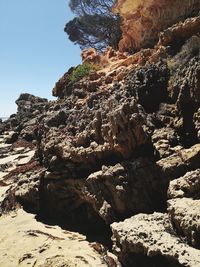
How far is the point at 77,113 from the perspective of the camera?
40.5 ft

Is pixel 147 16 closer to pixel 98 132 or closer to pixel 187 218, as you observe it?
pixel 98 132

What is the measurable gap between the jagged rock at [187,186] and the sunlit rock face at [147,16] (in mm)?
12343

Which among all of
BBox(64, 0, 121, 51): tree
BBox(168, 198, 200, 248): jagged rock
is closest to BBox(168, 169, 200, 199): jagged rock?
BBox(168, 198, 200, 248): jagged rock

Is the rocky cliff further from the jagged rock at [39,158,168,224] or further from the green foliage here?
the green foliage

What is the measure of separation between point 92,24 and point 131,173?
29225 millimetres

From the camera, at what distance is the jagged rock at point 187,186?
22.9 ft

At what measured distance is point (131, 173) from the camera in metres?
8.97

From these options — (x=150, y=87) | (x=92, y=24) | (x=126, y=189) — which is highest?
(x=92, y=24)

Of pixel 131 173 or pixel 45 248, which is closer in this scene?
pixel 45 248

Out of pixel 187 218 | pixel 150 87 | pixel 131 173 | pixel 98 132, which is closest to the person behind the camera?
pixel 187 218

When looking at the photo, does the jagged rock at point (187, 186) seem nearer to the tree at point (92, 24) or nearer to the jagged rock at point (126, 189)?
the jagged rock at point (126, 189)

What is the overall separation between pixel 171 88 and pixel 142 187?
133 inches

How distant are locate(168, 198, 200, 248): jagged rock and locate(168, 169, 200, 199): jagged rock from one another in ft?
0.57

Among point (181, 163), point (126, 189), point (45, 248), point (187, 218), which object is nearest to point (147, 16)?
point (126, 189)
